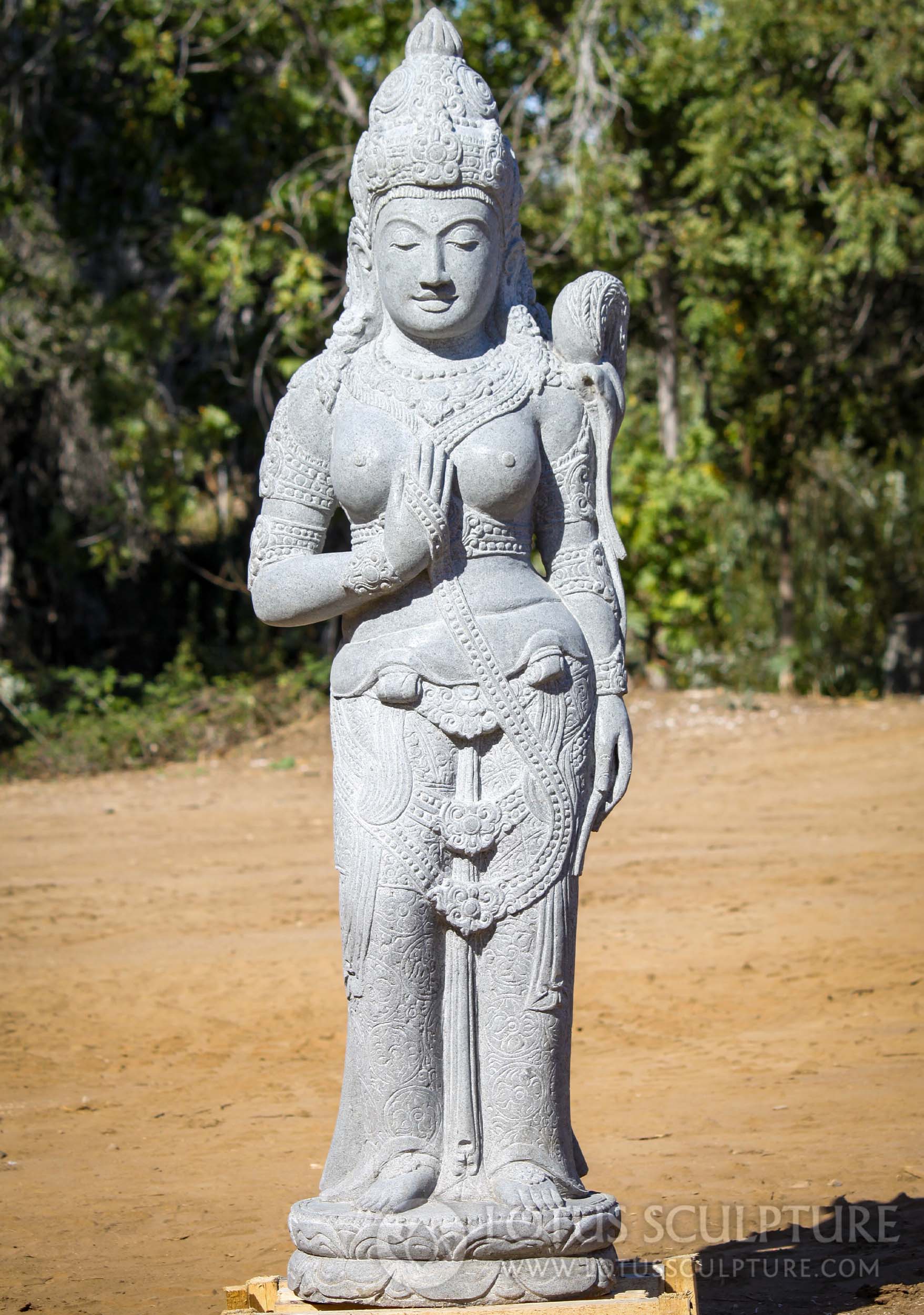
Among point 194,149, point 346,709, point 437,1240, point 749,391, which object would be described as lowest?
point 437,1240

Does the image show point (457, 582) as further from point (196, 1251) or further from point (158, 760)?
point (158, 760)

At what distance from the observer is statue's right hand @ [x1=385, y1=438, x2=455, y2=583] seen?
11.2ft

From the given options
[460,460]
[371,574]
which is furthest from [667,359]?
[371,574]

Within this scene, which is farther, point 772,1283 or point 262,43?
point 262,43

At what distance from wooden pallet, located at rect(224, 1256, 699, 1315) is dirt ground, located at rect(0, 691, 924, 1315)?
0.72 meters

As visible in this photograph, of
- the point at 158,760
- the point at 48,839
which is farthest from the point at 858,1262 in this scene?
the point at 158,760

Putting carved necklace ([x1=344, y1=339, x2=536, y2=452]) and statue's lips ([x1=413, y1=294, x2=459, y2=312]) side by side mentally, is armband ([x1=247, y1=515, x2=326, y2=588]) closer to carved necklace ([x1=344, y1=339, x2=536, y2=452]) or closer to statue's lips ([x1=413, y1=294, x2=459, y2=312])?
carved necklace ([x1=344, y1=339, x2=536, y2=452])

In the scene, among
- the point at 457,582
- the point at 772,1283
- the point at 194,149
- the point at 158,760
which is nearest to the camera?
the point at 457,582

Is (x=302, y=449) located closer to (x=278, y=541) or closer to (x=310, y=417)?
(x=310, y=417)

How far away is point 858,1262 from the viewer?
4461mm

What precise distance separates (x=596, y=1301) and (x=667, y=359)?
37.1ft

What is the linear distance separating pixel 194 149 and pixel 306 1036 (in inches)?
372

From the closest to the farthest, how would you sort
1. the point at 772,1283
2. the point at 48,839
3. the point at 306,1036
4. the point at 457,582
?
the point at 457,582 < the point at 772,1283 < the point at 306,1036 < the point at 48,839

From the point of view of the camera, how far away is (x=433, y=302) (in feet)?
11.7
